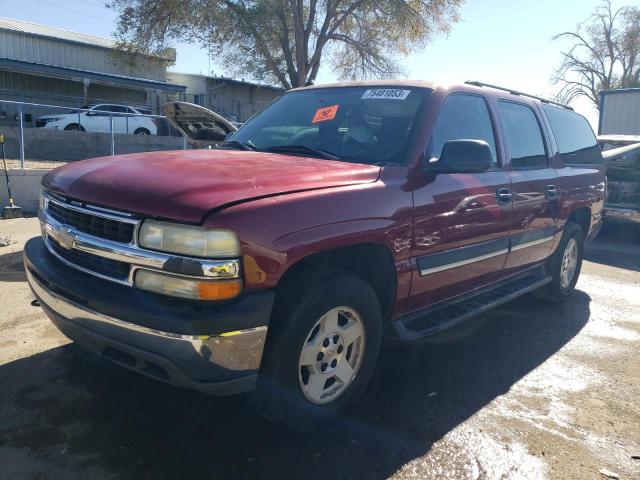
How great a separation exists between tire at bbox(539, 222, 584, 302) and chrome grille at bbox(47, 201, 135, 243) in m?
4.07

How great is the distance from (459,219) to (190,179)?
176 centimetres

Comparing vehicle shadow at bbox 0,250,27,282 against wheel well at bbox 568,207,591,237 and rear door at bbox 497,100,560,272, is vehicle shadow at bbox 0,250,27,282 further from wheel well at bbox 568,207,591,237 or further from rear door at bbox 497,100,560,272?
wheel well at bbox 568,207,591,237

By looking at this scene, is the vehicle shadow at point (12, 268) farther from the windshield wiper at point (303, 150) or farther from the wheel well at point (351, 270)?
the wheel well at point (351, 270)

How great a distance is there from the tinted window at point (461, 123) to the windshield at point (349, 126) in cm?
19

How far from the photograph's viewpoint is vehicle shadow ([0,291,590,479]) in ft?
8.54

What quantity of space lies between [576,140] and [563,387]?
296 centimetres

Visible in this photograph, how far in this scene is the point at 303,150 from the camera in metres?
3.48

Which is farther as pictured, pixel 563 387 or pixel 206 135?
pixel 206 135

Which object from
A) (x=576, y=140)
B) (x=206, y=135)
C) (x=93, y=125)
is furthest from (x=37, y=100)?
(x=576, y=140)

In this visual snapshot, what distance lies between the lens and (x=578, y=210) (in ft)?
17.9

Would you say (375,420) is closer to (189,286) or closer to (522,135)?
(189,286)

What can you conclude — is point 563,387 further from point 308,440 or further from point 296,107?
point 296,107

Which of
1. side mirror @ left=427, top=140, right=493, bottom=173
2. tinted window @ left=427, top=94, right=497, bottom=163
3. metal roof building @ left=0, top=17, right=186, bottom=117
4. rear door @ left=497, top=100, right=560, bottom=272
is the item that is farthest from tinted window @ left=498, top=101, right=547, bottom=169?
metal roof building @ left=0, top=17, right=186, bottom=117

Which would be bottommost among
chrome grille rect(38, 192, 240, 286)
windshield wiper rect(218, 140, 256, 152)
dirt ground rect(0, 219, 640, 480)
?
dirt ground rect(0, 219, 640, 480)
